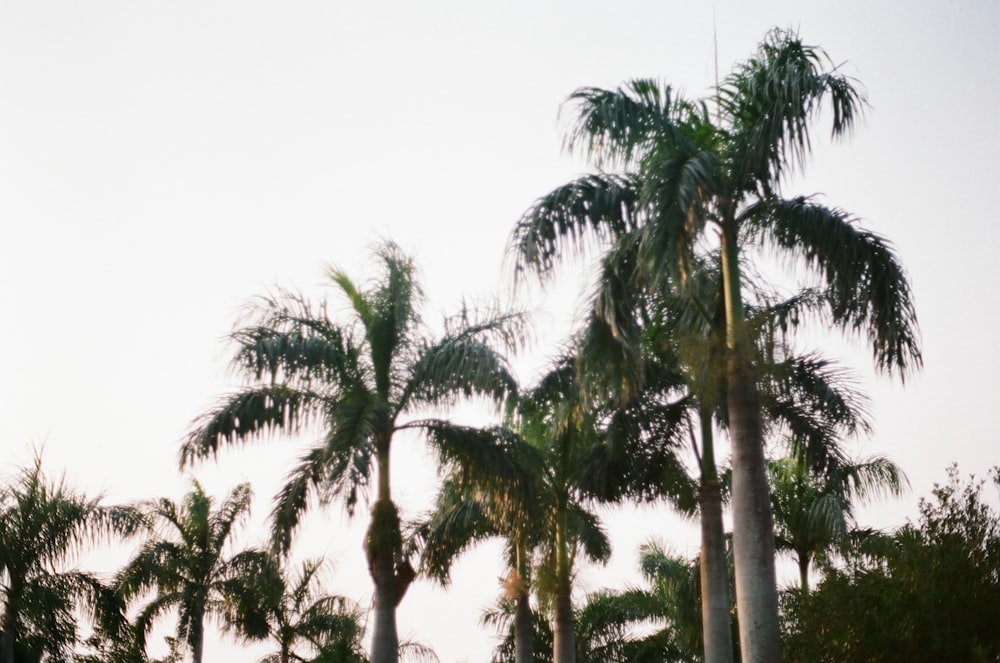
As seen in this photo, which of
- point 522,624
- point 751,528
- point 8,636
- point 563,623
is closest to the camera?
point 751,528

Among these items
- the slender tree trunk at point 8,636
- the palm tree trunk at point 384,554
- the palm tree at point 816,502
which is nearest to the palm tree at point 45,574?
the slender tree trunk at point 8,636

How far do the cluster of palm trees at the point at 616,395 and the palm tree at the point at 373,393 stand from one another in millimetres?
35

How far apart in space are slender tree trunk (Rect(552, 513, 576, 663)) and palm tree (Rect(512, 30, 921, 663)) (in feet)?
36.9

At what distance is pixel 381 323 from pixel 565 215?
5.58 m

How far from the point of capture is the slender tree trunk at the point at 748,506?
475 inches

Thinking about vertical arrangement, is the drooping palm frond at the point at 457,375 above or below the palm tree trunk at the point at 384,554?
above

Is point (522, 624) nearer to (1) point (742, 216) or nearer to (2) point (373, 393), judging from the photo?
(2) point (373, 393)

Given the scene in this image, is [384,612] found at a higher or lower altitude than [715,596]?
lower

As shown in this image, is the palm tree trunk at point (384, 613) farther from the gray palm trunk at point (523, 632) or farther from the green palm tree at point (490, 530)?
the gray palm trunk at point (523, 632)

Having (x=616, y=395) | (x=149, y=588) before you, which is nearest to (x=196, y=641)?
(x=149, y=588)

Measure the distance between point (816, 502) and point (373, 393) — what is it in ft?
33.3

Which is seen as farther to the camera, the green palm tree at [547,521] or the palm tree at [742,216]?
the green palm tree at [547,521]

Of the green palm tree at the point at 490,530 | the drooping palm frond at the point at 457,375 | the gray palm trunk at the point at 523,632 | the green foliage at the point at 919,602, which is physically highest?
the drooping palm frond at the point at 457,375

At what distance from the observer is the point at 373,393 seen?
18.8 m
